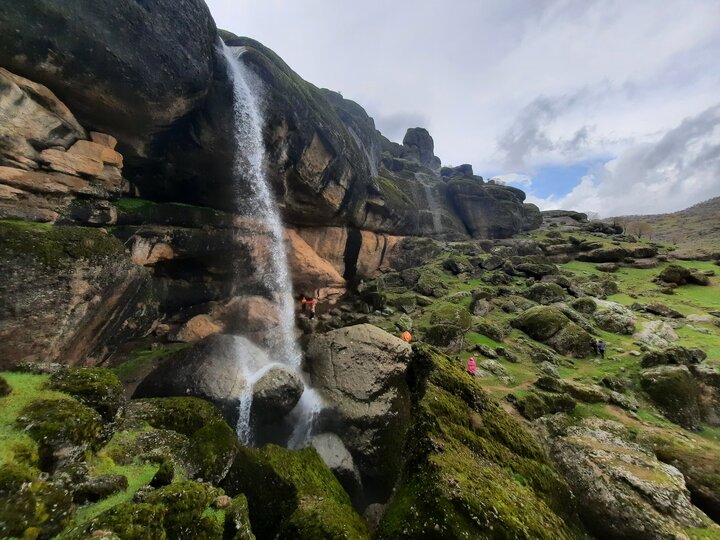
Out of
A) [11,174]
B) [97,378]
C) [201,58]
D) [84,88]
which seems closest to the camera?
[97,378]

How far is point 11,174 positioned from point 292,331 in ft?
55.8

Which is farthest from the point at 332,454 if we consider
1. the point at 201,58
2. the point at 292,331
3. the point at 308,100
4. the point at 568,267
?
the point at 568,267

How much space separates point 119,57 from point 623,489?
22.9m

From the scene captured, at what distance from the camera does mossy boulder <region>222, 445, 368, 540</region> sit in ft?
23.2

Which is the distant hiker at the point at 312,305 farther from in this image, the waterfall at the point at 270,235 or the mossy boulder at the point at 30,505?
the mossy boulder at the point at 30,505

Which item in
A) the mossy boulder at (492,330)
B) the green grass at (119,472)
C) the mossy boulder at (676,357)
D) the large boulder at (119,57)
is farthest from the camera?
the mossy boulder at (492,330)

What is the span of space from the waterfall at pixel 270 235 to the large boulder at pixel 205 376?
41 centimetres

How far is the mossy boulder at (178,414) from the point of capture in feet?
31.0

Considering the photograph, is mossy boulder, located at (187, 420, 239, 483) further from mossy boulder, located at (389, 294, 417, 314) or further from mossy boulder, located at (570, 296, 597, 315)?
mossy boulder, located at (570, 296, 597, 315)

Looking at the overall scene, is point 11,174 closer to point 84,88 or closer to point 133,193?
point 84,88

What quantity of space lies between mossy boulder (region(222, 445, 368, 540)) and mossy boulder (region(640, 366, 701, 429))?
14.0m

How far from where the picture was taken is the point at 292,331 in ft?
80.5

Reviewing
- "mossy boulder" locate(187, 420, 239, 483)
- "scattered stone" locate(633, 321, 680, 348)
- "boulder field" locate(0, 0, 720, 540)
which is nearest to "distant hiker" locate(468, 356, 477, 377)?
"boulder field" locate(0, 0, 720, 540)

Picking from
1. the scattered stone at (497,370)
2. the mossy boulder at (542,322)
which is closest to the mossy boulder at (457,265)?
the mossy boulder at (542,322)
